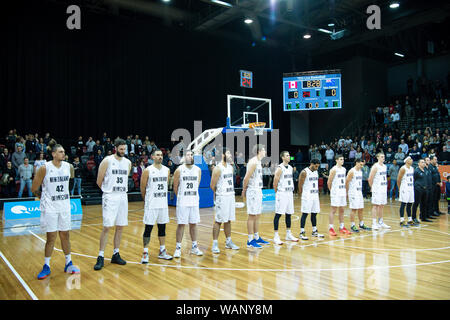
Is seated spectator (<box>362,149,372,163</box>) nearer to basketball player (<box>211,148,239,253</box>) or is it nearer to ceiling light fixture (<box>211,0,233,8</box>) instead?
ceiling light fixture (<box>211,0,233,8</box>)

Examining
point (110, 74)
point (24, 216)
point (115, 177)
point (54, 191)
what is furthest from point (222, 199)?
point (110, 74)

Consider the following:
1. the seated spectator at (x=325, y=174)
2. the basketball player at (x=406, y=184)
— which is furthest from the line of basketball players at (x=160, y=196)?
the seated spectator at (x=325, y=174)

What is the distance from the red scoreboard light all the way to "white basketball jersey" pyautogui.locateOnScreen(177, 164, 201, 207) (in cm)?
1677

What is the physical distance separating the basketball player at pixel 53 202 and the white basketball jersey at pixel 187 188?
Result: 1736 mm

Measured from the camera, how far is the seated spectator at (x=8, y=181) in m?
12.2

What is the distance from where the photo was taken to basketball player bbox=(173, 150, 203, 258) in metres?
5.77

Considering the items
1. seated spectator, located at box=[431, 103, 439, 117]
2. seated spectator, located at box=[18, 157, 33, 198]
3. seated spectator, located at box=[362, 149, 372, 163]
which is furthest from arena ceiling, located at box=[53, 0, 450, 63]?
seated spectator, located at box=[18, 157, 33, 198]

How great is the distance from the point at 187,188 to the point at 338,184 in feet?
12.3

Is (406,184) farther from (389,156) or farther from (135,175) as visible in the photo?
(135,175)

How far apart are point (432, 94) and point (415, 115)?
2421 millimetres

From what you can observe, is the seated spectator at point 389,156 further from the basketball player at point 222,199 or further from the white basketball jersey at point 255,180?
the basketball player at point 222,199

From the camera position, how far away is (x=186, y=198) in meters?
5.80

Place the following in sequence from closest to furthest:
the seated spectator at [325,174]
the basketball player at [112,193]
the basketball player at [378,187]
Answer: the basketball player at [112,193]
the basketball player at [378,187]
the seated spectator at [325,174]

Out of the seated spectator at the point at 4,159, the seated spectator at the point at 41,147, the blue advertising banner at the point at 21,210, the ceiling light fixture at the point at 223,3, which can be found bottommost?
the blue advertising banner at the point at 21,210
